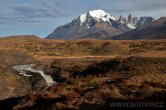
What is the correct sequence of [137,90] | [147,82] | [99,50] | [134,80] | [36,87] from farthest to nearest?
[99,50]
[36,87]
[134,80]
[147,82]
[137,90]

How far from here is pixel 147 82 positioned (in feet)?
115

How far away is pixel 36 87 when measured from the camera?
2239 inches

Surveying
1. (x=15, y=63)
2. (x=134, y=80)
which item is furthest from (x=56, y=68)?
(x=134, y=80)

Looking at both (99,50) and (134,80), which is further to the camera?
(99,50)

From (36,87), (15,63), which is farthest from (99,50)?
(36,87)

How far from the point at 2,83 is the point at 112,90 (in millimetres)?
21655

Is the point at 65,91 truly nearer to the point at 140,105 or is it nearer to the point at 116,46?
the point at 140,105

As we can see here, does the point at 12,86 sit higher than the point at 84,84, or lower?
lower

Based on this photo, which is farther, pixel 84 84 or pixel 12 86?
pixel 12 86

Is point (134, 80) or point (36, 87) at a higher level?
point (134, 80)

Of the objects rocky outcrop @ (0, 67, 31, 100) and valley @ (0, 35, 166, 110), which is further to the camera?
rocky outcrop @ (0, 67, 31, 100)

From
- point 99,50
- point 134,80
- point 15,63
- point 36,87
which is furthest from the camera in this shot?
point 99,50

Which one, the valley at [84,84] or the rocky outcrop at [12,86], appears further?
the rocky outcrop at [12,86]

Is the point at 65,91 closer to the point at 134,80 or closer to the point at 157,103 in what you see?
the point at 134,80
